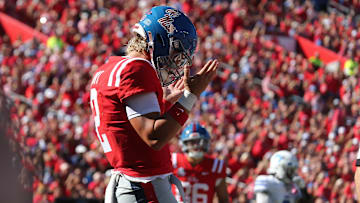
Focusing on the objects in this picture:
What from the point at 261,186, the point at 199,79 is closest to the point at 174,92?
the point at 199,79

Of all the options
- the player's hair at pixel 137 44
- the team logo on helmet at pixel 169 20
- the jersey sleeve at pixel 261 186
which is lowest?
the jersey sleeve at pixel 261 186

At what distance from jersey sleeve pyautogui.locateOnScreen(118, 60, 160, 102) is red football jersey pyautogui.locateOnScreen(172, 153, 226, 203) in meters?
3.60

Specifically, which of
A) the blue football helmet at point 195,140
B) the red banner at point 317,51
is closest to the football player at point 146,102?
the blue football helmet at point 195,140

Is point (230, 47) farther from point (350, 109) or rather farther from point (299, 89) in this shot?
point (350, 109)

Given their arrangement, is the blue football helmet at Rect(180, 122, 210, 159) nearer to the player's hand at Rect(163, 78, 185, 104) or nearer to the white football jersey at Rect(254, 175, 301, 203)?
the white football jersey at Rect(254, 175, 301, 203)

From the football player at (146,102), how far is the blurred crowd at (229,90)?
19.8ft

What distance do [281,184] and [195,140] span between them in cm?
95

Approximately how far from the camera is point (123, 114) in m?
3.27

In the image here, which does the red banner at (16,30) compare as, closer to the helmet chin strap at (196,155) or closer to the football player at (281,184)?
the helmet chin strap at (196,155)

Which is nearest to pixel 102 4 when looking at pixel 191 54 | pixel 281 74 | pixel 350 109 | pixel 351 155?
pixel 281 74

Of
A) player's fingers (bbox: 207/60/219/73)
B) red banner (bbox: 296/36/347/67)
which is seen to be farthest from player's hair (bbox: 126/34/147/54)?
red banner (bbox: 296/36/347/67)

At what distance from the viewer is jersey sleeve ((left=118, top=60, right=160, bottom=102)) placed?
315 cm

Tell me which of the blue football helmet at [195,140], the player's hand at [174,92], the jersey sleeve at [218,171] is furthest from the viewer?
the blue football helmet at [195,140]

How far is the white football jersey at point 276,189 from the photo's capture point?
6.50m
